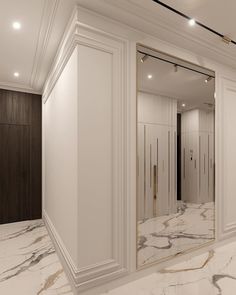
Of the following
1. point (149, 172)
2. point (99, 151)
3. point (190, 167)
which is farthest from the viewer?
point (190, 167)

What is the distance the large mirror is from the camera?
2449mm

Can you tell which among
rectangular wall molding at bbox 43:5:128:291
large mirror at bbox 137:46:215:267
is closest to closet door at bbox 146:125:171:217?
large mirror at bbox 137:46:215:267

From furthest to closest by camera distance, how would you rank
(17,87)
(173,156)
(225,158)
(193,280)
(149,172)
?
(17,87), (225,158), (173,156), (149,172), (193,280)

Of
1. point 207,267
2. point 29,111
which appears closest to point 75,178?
point 207,267

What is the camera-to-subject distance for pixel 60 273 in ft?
7.66

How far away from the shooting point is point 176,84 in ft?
9.31

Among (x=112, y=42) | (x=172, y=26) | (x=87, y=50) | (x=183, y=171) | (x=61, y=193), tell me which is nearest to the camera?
(x=87, y=50)

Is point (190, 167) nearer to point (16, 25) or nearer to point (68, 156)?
point (68, 156)

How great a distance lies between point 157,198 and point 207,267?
3.19 ft

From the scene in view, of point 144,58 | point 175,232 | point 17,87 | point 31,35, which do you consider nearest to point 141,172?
point 175,232

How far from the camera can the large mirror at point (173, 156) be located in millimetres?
2449

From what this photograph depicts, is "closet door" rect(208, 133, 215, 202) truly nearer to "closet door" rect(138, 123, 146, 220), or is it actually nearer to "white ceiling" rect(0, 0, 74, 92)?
"closet door" rect(138, 123, 146, 220)

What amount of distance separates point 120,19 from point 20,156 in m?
3.24

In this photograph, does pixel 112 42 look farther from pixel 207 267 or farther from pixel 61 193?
pixel 207 267
